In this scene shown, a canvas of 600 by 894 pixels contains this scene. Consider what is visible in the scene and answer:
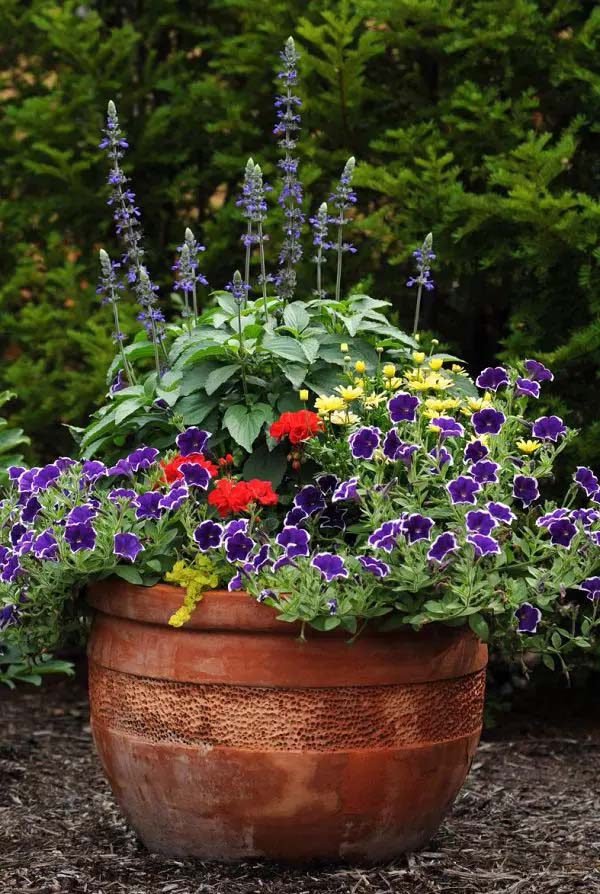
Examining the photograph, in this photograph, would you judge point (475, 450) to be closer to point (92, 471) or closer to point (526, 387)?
point (526, 387)

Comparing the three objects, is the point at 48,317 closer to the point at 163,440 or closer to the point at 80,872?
the point at 163,440

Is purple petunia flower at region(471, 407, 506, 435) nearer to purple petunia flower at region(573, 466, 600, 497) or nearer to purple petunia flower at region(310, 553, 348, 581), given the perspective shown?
purple petunia flower at region(573, 466, 600, 497)

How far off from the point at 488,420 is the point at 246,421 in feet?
1.83

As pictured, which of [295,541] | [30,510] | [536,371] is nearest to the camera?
[295,541]

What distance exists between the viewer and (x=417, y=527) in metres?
2.46

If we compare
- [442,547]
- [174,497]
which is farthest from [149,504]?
[442,547]

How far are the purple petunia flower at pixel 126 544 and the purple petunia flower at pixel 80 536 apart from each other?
53mm

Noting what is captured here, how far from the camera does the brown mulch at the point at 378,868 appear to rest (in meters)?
2.66

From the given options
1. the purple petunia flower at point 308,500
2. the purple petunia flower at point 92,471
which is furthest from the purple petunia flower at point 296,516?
the purple petunia flower at point 92,471

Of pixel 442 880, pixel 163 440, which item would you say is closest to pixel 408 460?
pixel 163 440

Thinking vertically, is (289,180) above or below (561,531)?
above

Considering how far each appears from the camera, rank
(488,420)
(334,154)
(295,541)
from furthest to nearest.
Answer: (334,154) → (488,420) → (295,541)

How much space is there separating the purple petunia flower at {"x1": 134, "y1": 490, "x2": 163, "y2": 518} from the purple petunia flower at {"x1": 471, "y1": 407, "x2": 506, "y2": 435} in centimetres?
73

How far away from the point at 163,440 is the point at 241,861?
1.02 metres
